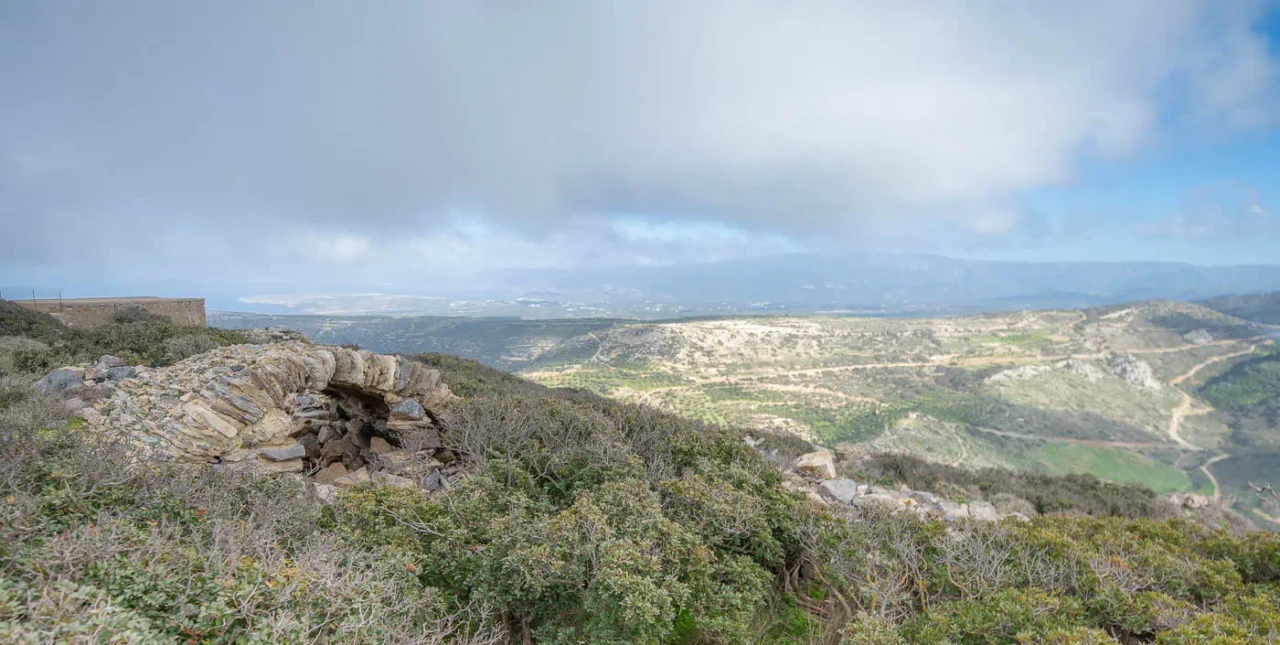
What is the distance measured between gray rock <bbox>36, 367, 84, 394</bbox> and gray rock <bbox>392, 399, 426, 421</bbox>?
15.6 feet

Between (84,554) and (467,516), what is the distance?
3.14 m

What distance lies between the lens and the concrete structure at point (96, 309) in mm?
21297

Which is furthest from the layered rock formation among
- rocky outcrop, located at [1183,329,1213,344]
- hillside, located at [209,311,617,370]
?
rocky outcrop, located at [1183,329,1213,344]

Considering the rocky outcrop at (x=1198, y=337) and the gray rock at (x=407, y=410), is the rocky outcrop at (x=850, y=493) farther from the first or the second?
the rocky outcrop at (x=1198, y=337)

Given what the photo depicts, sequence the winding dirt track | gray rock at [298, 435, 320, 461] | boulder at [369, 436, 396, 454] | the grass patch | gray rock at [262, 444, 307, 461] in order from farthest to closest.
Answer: the winding dirt track → the grass patch → boulder at [369, 436, 396, 454] → gray rock at [298, 435, 320, 461] → gray rock at [262, 444, 307, 461]

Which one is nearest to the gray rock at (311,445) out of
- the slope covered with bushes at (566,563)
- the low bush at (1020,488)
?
the slope covered with bushes at (566,563)

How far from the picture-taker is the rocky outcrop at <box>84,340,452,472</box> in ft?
25.9

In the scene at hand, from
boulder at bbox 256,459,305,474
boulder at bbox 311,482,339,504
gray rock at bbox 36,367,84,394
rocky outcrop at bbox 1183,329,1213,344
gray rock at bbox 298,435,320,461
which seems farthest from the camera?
rocky outcrop at bbox 1183,329,1213,344

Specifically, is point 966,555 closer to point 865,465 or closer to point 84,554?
point 84,554

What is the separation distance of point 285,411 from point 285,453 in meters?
0.80

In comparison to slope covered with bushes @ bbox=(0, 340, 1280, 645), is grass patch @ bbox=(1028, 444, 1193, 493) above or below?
below

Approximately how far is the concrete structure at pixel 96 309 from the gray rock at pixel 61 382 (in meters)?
14.2

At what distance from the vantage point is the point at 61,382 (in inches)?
338

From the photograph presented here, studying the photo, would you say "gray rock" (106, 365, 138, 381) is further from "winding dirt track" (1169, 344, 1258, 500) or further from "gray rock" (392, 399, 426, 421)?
"winding dirt track" (1169, 344, 1258, 500)
